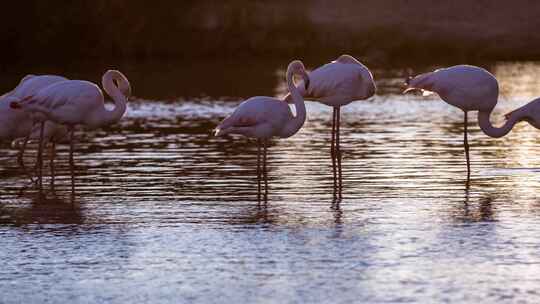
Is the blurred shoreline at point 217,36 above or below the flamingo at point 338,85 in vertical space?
above

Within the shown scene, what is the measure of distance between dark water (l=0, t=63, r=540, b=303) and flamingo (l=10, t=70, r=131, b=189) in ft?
2.21

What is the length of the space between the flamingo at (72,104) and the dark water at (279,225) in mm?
673

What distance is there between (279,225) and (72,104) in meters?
4.33

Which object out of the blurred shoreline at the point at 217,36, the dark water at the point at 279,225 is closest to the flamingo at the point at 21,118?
the dark water at the point at 279,225

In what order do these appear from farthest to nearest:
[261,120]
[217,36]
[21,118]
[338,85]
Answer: [217,36]
[21,118]
[338,85]
[261,120]

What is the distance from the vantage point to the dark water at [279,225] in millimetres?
8609

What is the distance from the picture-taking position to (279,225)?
11031mm

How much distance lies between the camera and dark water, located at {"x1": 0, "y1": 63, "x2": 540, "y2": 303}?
28.2 ft

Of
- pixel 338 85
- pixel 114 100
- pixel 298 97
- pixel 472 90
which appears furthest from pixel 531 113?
pixel 114 100

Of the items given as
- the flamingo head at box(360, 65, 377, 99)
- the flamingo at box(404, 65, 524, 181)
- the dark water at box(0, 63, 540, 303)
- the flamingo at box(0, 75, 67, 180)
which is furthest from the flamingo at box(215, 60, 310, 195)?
the flamingo at box(0, 75, 67, 180)

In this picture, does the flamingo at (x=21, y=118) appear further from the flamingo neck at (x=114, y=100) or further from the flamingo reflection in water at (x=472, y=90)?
the flamingo reflection in water at (x=472, y=90)

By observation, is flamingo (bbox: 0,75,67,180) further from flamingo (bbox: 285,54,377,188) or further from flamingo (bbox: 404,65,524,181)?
flamingo (bbox: 404,65,524,181)

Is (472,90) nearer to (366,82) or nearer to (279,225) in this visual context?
(366,82)

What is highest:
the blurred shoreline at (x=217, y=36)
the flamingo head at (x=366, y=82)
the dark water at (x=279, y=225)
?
the blurred shoreline at (x=217, y=36)
